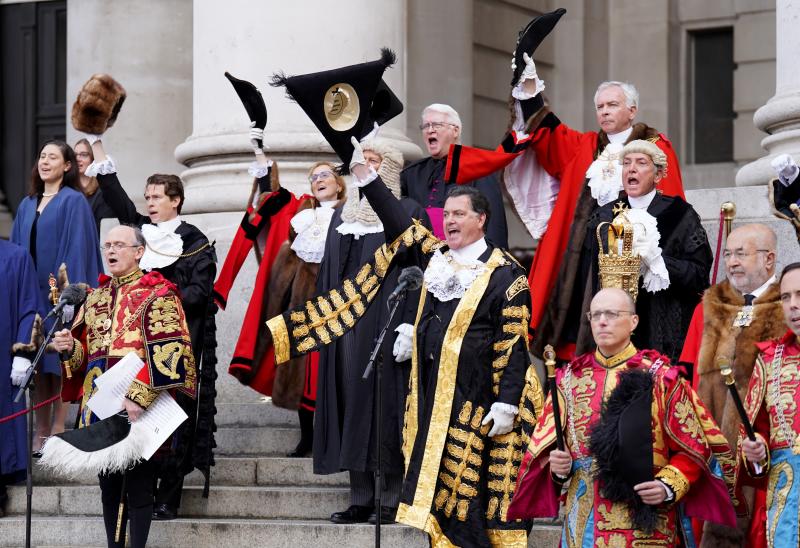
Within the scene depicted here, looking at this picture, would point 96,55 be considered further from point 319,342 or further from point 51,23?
point 319,342

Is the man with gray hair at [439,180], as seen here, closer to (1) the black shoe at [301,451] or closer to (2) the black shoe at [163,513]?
(1) the black shoe at [301,451]

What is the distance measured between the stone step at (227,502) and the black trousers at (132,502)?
732 millimetres

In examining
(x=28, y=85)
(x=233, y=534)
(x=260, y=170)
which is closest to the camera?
(x=233, y=534)

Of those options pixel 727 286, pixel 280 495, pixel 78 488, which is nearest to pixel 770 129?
pixel 727 286

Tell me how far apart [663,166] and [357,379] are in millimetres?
1849

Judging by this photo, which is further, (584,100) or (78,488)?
(584,100)

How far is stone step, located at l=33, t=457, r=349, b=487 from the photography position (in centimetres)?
938

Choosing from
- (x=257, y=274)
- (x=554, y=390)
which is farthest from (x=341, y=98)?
(x=257, y=274)

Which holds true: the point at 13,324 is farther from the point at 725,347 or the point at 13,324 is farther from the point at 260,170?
the point at 725,347

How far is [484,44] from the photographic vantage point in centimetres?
1466

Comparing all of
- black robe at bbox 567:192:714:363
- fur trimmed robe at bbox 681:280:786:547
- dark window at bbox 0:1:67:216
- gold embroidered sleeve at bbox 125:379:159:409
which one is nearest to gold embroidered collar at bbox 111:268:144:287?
gold embroidered sleeve at bbox 125:379:159:409

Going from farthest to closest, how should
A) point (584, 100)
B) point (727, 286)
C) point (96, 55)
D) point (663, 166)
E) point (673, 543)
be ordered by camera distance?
point (584, 100) → point (96, 55) → point (663, 166) → point (727, 286) → point (673, 543)

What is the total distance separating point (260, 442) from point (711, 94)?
6507mm

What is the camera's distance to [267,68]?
11242 mm
